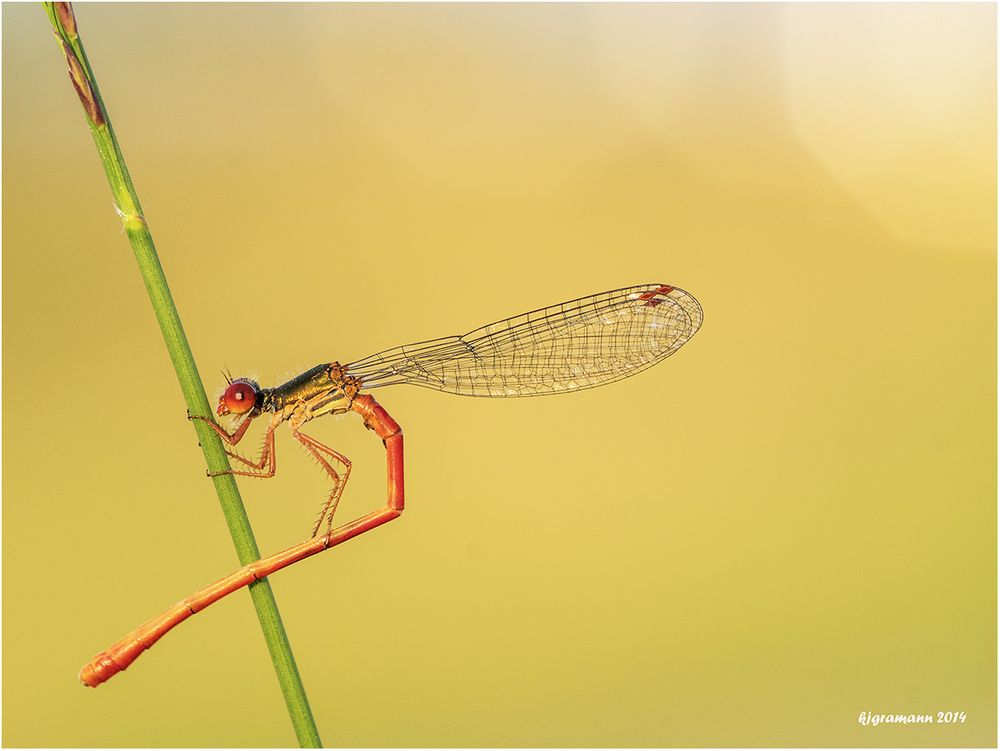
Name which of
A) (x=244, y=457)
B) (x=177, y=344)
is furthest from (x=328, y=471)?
(x=177, y=344)

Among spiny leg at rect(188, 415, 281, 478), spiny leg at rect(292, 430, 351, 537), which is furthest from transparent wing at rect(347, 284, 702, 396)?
spiny leg at rect(188, 415, 281, 478)

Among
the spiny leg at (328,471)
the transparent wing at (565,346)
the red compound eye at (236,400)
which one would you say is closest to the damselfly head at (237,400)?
the red compound eye at (236,400)

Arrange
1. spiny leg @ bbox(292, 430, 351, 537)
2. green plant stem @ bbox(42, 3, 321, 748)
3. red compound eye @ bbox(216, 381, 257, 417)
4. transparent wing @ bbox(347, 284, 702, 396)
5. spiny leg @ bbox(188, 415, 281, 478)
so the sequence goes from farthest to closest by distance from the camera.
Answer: transparent wing @ bbox(347, 284, 702, 396) < spiny leg @ bbox(292, 430, 351, 537) < red compound eye @ bbox(216, 381, 257, 417) < spiny leg @ bbox(188, 415, 281, 478) < green plant stem @ bbox(42, 3, 321, 748)

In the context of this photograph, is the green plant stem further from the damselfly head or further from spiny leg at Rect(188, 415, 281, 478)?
the damselfly head

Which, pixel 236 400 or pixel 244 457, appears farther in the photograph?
pixel 236 400

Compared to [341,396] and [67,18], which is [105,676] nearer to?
[341,396]

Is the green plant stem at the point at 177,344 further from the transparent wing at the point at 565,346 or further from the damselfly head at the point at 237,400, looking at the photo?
the transparent wing at the point at 565,346

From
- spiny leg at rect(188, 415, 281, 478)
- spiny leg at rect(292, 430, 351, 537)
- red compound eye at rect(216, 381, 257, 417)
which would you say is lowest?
spiny leg at rect(292, 430, 351, 537)

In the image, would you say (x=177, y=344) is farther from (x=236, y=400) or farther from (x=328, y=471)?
(x=328, y=471)
